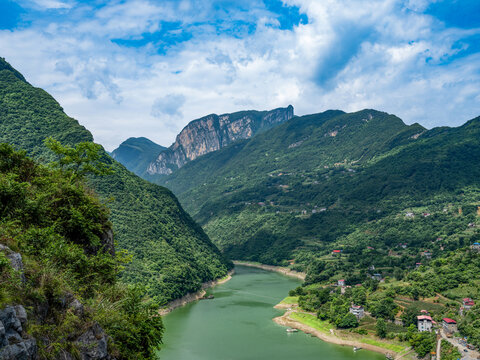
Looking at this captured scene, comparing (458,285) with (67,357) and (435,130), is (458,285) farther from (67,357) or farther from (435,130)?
(435,130)

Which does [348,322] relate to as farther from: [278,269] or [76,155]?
[278,269]


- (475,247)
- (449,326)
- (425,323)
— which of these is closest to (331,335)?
(425,323)

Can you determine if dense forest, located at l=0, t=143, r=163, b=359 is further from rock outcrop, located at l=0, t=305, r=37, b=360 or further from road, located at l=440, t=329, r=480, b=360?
road, located at l=440, t=329, r=480, b=360

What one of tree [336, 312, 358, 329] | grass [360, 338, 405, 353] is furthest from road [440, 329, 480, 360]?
tree [336, 312, 358, 329]

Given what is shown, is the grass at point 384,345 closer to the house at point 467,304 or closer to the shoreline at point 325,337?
the shoreline at point 325,337

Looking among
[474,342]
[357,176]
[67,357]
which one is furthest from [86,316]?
[357,176]

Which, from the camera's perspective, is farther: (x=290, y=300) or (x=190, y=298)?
(x=190, y=298)
